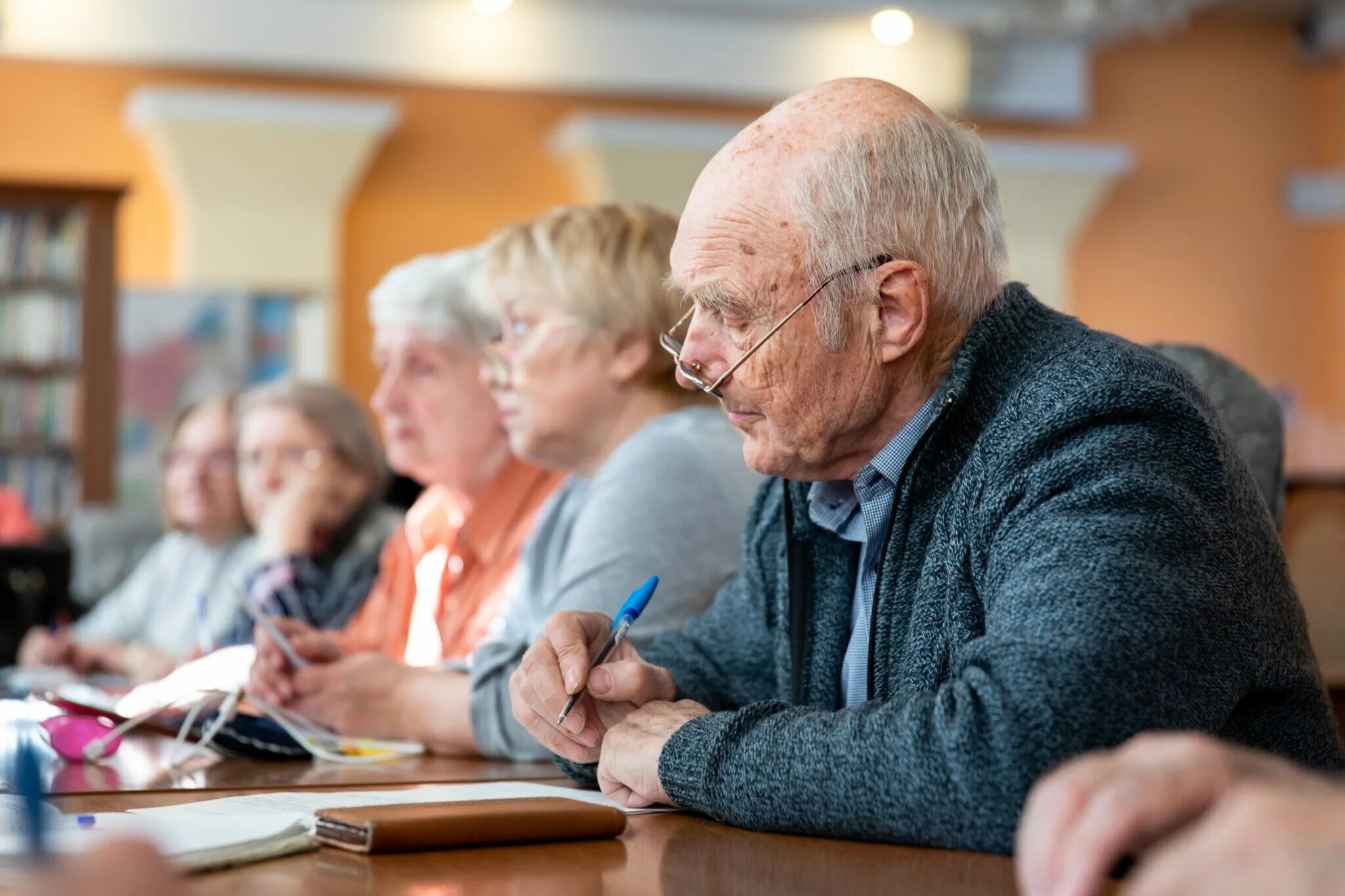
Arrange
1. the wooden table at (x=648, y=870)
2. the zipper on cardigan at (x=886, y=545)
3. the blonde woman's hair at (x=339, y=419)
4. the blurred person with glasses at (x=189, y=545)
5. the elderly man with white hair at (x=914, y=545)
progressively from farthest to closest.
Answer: the blurred person with glasses at (x=189, y=545), the blonde woman's hair at (x=339, y=419), the zipper on cardigan at (x=886, y=545), the elderly man with white hair at (x=914, y=545), the wooden table at (x=648, y=870)

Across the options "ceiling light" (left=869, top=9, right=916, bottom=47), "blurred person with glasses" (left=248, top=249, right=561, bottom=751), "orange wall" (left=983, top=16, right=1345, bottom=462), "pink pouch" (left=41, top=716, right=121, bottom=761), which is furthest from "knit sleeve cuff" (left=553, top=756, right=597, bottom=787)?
"orange wall" (left=983, top=16, right=1345, bottom=462)

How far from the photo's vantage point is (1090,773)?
2.33 ft

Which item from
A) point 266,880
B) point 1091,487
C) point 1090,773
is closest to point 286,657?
point 266,880

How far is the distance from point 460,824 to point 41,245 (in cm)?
591

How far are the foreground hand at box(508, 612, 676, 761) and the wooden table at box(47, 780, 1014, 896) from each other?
0.81 feet

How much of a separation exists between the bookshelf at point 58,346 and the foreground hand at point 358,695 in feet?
15.7

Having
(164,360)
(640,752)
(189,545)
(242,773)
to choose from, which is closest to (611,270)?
(242,773)

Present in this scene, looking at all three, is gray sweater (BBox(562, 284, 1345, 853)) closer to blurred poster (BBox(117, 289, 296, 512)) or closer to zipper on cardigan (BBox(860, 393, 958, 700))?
zipper on cardigan (BBox(860, 393, 958, 700))

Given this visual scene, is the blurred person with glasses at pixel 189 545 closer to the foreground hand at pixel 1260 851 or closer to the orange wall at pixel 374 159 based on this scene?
the foreground hand at pixel 1260 851

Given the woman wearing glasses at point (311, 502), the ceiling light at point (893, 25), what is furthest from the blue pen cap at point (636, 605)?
the ceiling light at point (893, 25)

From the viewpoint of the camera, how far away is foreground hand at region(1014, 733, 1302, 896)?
0.68m

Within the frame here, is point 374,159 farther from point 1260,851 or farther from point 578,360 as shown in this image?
point 1260,851

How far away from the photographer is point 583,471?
214cm

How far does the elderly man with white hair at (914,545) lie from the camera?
104cm
